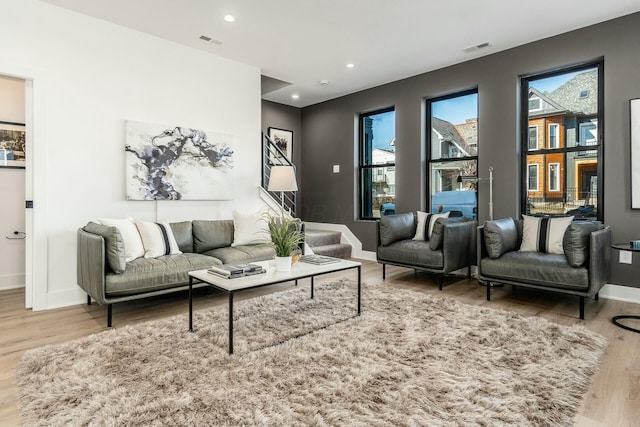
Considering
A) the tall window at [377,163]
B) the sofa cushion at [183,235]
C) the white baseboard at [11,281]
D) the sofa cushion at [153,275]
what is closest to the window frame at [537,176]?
the tall window at [377,163]

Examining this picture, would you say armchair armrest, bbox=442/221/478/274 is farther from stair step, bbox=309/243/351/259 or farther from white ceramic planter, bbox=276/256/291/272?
stair step, bbox=309/243/351/259

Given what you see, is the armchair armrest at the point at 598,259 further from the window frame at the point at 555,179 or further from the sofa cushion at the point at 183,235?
the sofa cushion at the point at 183,235

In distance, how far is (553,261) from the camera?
3.29 m

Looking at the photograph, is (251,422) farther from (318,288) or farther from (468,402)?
(318,288)

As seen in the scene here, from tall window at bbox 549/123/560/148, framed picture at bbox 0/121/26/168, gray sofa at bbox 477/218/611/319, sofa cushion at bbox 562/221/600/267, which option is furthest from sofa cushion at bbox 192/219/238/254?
tall window at bbox 549/123/560/148

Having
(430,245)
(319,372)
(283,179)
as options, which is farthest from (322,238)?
(319,372)

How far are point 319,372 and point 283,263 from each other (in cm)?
100

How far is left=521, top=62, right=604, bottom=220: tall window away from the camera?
396 centimetres

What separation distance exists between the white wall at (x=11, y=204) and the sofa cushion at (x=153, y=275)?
6.62 feet

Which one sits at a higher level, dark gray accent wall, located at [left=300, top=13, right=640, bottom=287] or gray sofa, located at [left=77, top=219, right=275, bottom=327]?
dark gray accent wall, located at [left=300, top=13, right=640, bottom=287]

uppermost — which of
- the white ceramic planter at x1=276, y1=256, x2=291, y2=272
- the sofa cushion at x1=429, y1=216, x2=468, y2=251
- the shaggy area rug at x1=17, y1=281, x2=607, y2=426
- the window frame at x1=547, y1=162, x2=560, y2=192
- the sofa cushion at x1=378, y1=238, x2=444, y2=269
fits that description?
the window frame at x1=547, y1=162, x2=560, y2=192

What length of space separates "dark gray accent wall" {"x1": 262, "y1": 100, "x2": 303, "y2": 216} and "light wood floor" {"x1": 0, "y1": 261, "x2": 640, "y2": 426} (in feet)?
10.2

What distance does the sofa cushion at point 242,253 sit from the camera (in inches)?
149

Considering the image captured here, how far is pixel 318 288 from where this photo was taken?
400cm
